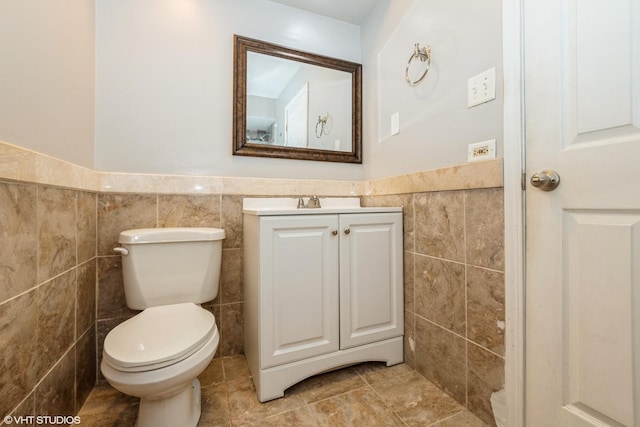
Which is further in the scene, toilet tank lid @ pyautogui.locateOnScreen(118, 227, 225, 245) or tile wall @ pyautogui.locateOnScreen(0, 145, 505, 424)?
toilet tank lid @ pyautogui.locateOnScreen(118, 227, 225, 245)

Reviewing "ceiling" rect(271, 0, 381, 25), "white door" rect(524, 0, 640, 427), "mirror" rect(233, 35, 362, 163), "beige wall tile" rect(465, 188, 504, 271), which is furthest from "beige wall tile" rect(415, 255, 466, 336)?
"ceiling" rect(271, 0, 381, 25)

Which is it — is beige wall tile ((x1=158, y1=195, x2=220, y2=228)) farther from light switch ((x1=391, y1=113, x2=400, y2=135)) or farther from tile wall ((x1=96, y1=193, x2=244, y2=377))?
light switch ((x1=391, y1=113, x2=400, y2=135))

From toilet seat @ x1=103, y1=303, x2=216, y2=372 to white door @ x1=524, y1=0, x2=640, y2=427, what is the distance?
1.15 metres

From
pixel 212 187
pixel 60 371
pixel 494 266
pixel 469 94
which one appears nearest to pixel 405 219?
pixel 494 266

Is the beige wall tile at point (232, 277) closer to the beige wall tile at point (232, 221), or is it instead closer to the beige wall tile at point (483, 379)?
the beige wall tile at point (232, 221)

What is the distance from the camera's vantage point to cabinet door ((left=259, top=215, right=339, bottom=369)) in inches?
47.9

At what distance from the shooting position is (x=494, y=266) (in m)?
1.04

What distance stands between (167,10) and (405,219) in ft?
5.54

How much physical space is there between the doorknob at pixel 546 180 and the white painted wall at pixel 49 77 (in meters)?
1.54

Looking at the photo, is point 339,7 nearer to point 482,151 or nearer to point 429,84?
point 429,84

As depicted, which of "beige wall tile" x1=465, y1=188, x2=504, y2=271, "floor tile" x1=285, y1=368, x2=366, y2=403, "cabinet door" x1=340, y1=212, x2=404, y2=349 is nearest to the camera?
"beige wall tile" x1=465, y1=188, x2=504, y2=271

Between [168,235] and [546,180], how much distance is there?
146 cm

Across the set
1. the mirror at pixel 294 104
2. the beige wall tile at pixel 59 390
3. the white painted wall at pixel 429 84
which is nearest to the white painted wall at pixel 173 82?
the mirror at pixel 294 104

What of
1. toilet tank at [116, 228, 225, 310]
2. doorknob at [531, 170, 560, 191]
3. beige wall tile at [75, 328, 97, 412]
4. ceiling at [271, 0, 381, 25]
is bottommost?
beige wall tile at [75, 328, 97, 412]
